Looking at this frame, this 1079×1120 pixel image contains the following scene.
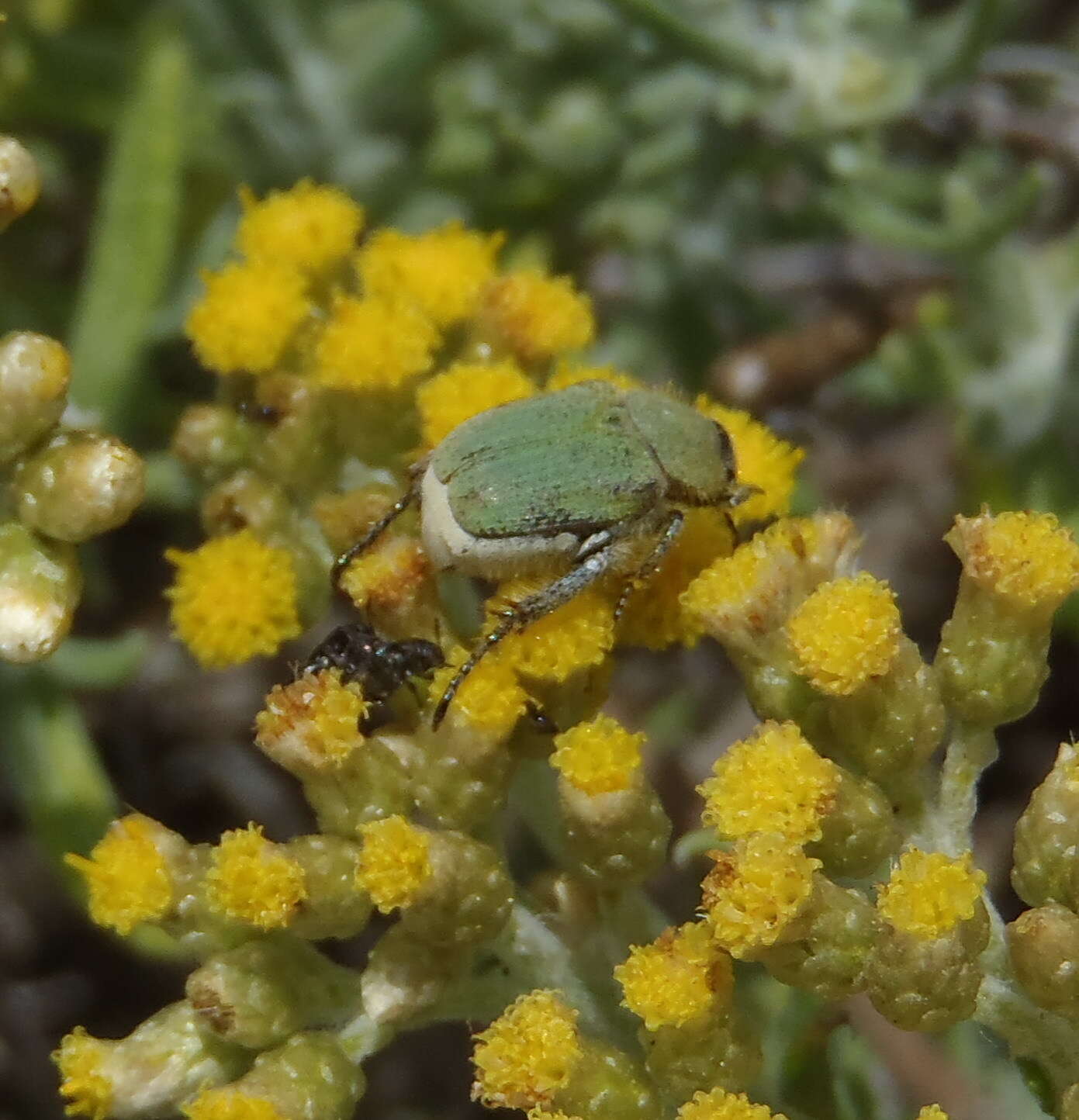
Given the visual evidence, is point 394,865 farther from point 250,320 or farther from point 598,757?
point 250,320

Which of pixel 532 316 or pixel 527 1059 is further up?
pixel 532 316

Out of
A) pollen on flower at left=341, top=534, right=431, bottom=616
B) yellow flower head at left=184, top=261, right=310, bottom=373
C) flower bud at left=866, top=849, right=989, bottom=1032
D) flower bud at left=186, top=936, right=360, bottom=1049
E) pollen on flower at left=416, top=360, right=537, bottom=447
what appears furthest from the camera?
yellow flower head at left=184, top=261, right=310, bottom=373

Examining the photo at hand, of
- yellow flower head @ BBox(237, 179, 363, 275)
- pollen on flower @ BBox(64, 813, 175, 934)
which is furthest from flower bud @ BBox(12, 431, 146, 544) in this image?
yellow flower head @ BBox(237, 179, 363, 275)

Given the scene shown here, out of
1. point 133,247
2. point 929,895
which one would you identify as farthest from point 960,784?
point 133,247

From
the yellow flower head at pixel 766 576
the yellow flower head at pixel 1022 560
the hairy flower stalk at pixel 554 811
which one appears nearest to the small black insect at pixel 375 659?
the hairy flower stalk at pixel 554 811

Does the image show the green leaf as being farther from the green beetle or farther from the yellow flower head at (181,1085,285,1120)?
the yellow flower head at (181,1085,285,1120)

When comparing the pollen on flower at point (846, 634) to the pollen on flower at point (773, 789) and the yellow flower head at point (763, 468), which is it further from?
the yellow flower head at point (763, 468)

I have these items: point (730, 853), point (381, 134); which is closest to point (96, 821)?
point (730, 853)
